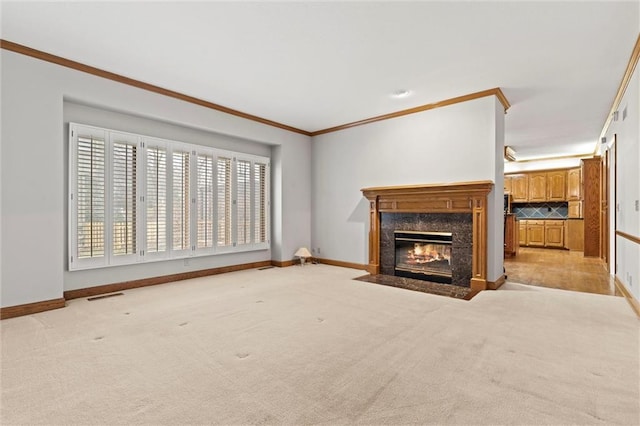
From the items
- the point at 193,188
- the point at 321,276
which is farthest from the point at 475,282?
the point at 193,188

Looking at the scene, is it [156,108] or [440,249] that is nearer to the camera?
[156,108]

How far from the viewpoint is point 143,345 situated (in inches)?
99.9

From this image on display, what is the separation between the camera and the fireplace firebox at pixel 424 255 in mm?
4918

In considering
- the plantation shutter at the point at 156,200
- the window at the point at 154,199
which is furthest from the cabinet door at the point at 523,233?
the plantation shutter at the point at 156,200

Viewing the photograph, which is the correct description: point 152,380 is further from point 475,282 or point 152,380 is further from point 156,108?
point 475,282

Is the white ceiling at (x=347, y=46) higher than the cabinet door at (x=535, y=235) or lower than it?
higher

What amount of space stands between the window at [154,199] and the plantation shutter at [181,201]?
0.01 metres

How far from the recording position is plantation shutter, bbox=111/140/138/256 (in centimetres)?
423

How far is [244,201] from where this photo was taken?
5879 mm

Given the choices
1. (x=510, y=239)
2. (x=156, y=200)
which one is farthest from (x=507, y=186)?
(x=156, y=200)

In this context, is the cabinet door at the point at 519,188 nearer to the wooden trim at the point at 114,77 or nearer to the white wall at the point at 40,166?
the wooden trim at the point at 114,77

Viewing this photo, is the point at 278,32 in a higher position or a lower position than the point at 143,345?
higher

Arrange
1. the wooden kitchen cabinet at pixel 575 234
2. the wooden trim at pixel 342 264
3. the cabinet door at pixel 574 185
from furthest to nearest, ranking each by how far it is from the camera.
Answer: the cabinet door at pixel 574 185 < the wooden kitchen cabinet at pixel 575 234 < the wooden trim at pixel 342 264

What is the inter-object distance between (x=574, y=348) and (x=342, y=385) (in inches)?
75.7
